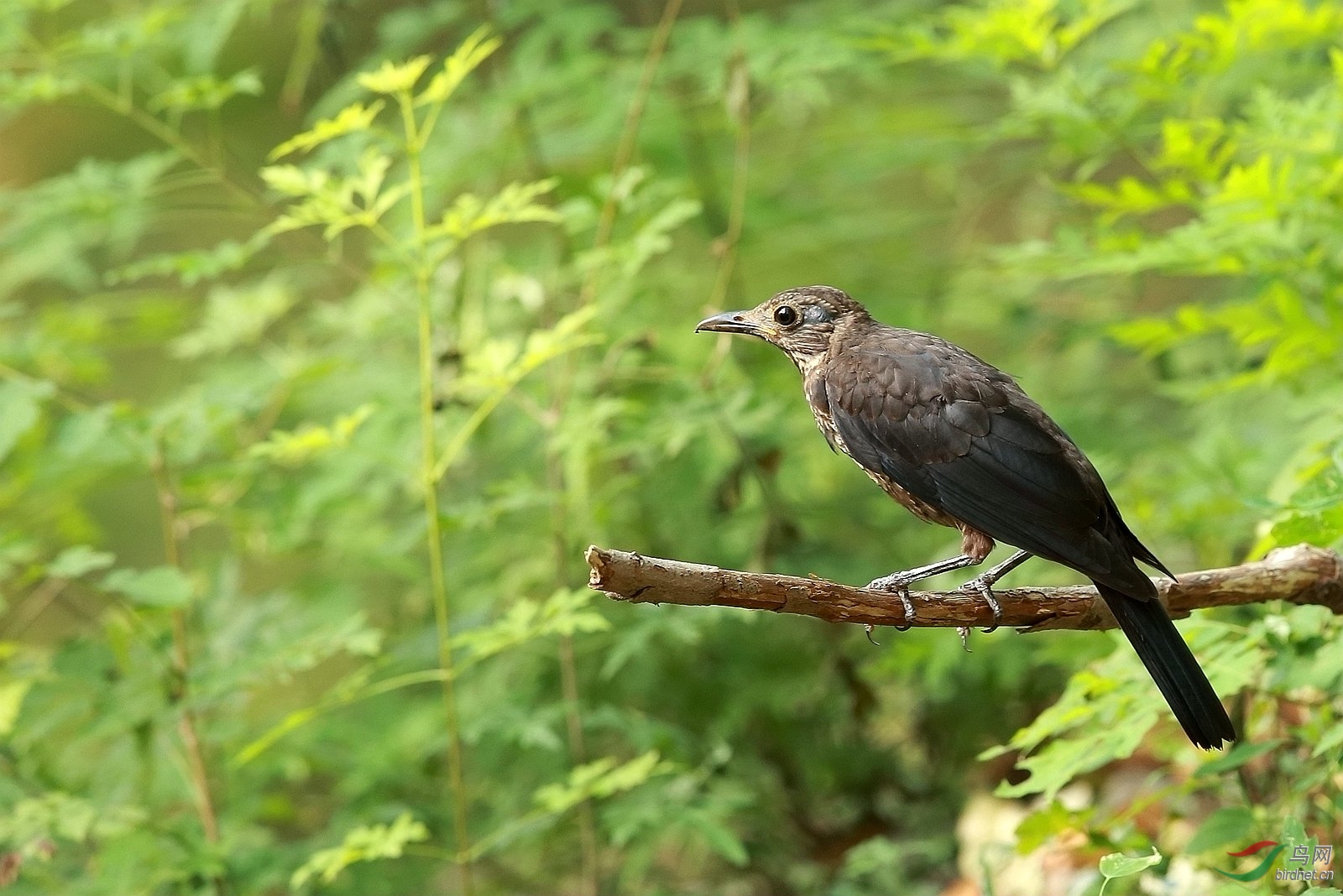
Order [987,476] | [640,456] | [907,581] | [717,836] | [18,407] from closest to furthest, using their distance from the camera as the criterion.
→ [907,581]
[987,476]
[18,407]
[717,836]
[640,456]

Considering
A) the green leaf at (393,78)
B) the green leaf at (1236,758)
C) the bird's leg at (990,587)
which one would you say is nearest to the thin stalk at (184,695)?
the green leaf at (393,78)

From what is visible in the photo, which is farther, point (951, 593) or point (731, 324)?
point (731, 324)

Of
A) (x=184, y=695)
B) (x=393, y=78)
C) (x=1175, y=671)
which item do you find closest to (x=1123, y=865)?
(x=1175, y=671)

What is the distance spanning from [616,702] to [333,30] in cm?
230

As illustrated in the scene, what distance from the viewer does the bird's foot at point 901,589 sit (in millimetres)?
2193

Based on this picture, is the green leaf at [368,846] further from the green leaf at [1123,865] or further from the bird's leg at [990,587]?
the green leaf at [1123,865]

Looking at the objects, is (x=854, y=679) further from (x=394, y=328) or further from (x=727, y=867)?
(x=394, y=328)

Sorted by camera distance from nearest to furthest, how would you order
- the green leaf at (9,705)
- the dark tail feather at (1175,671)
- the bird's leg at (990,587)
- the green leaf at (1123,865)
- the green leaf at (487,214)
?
1. the green leaf at (1123,865)
2. the dark tail feather at (1175,671)
3. the bird's leg at (990,587)
4. the green leaf at (487,214)
5. the green leaf at (9,705)

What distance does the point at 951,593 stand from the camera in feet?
7.71

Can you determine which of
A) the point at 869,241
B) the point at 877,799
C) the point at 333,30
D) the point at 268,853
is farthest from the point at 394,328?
the point at 877,799

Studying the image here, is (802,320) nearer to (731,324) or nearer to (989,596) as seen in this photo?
(731,324)

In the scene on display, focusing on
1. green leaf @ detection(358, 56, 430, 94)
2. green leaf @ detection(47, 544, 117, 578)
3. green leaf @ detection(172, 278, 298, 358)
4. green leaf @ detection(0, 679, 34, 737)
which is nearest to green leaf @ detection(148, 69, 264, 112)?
green leaf @ detection(358, 56, 430, 94)

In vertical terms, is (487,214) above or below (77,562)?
above

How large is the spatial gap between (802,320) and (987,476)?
66cm
